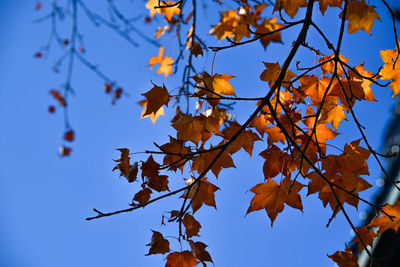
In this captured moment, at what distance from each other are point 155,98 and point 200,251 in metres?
0.63

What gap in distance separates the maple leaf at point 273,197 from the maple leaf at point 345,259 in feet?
1.10

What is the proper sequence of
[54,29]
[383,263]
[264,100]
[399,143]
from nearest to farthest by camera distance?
[264,100] < [383,263] < [399,143] < [54,29]

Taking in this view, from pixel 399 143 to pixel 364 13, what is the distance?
130 cm

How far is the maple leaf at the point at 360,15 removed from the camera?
1.27m

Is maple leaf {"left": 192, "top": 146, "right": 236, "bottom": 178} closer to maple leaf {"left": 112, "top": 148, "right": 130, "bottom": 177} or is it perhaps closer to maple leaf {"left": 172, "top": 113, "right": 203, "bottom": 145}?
maple leaf {"left": 172, "top": 113, "right": 203, "bottom": 145}

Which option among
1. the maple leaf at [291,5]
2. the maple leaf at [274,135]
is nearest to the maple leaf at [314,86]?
the maple leaf at [274,135]

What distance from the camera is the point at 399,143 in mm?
2182

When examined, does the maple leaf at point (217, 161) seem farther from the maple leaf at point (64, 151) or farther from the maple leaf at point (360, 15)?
the maple leaf at point (64, 151)

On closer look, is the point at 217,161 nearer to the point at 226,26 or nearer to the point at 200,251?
the point at 200,251

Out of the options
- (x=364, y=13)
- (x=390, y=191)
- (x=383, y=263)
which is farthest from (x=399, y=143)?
(x=364, y=13)

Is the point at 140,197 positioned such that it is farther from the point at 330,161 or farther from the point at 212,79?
the point at 330,161

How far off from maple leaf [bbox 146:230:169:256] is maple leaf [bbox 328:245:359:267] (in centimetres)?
68

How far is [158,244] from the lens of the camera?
3.73ft

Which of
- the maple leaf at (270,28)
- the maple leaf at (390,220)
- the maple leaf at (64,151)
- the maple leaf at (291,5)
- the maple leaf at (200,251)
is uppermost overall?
the maple leaf at (64,151)
